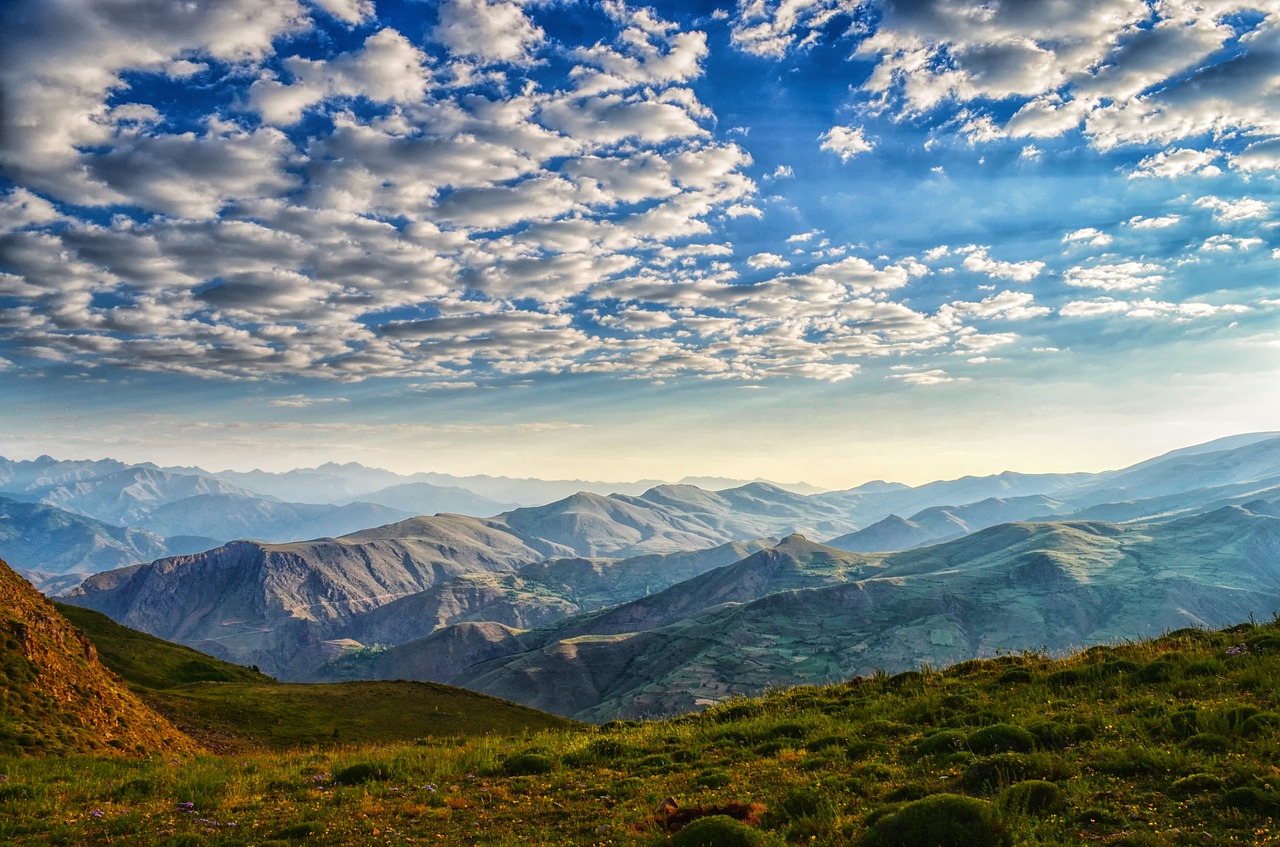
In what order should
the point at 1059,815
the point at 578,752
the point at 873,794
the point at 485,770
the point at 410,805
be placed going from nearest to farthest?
1. the point at 1059,815
2. the point at 873,794
3. the point at 410,805
4. the point at 485,770
5. the point at 578,752

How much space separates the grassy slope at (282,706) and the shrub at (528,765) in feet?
82.0

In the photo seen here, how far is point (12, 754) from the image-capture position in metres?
24.9

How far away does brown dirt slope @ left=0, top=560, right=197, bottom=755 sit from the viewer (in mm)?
28203

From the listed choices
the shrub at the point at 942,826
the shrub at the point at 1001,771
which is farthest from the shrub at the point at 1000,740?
the shrub at the point at 942,826

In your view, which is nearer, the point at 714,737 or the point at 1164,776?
the point at 1164,776

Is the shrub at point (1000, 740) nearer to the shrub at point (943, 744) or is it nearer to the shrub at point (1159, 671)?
the shrub at point (943, 744)

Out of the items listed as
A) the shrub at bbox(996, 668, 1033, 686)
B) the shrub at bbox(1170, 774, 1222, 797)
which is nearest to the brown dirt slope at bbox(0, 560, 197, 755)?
the shrub at bbox(1170, 774, 1222, 797)

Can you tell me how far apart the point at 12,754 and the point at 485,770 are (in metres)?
19.5

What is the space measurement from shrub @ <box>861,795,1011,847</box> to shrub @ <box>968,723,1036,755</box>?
607 centimetres

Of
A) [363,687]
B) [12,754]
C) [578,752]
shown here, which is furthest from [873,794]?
[363,687]

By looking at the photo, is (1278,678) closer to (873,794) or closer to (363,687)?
(873,794)

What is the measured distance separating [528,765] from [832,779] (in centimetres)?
1020

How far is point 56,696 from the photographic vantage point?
32031 millimetres

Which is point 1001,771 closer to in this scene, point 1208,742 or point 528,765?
point 1208,742
